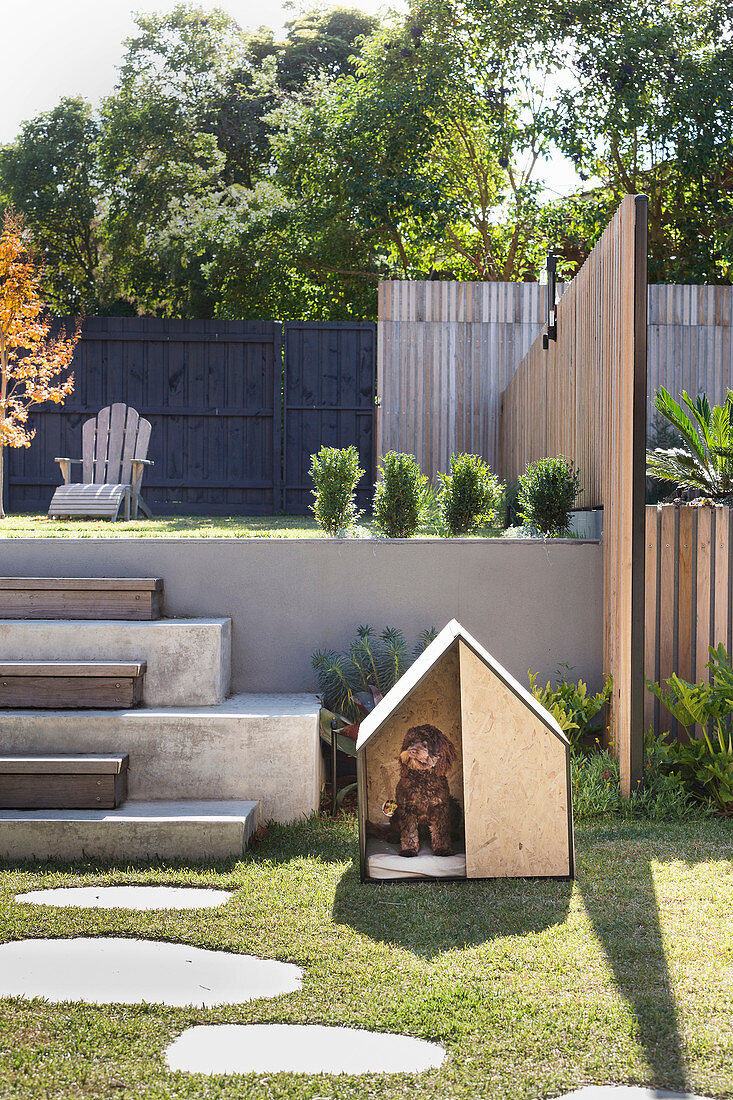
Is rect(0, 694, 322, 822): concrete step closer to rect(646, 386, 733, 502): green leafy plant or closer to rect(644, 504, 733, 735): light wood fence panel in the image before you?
rect(644, 504, 733, 735): light wood fence panel

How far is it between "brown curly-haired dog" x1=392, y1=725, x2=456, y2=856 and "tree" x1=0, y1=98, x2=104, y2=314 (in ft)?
49.9

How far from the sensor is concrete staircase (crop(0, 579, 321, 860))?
2.92 meters

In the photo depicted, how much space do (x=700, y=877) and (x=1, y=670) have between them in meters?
2.39

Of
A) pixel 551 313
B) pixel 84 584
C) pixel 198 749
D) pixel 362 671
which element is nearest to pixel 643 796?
pixel 362 671

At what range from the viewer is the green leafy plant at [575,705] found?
3638 mm

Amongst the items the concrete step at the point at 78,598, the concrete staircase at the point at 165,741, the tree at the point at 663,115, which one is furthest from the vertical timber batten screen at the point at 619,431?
the tree at the point at 663,115

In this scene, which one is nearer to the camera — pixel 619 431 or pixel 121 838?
pixel 121 838

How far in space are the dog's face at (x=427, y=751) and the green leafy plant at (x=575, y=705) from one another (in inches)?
31.4

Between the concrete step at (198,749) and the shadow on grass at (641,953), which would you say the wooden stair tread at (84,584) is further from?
the shadow on grass at (641,953)

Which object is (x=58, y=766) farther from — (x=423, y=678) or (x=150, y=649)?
(x=423, y=678)

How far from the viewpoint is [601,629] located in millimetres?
4027

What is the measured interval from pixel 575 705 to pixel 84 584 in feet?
6.51

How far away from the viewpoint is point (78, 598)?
3.80 meters

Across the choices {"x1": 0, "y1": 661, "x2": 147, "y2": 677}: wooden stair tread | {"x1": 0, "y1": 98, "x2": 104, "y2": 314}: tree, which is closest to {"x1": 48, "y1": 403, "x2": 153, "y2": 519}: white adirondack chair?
{"x1": 0, "y1": 661, "x2": 147, "y2": 677}: wooden stair tread
